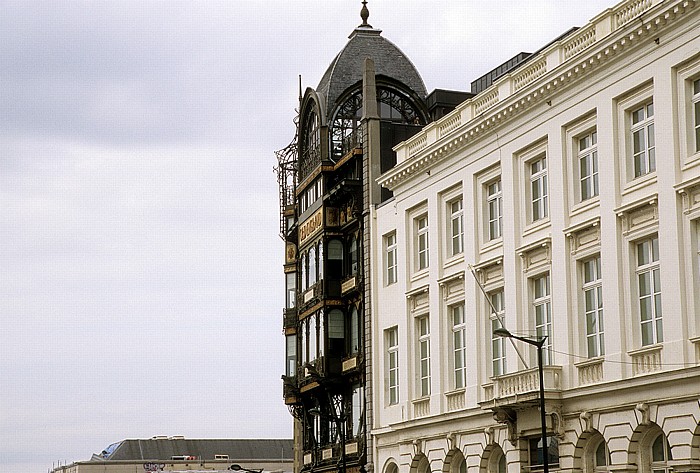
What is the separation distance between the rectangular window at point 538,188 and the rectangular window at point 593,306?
10.7ft

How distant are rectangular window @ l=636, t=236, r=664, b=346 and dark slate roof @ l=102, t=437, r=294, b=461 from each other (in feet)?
470

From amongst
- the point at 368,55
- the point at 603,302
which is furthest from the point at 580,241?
the point at 368,55

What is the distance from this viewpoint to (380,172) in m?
57.7

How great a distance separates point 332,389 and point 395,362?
6985mm

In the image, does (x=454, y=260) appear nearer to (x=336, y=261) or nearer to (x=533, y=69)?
(x=533, y=69)

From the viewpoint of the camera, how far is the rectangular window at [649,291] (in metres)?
36.6

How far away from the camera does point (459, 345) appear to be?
4928cm

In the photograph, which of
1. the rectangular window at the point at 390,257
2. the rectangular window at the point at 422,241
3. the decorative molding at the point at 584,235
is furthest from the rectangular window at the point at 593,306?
the rectangular window at the point at 390,257

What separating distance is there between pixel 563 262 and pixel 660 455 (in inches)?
274

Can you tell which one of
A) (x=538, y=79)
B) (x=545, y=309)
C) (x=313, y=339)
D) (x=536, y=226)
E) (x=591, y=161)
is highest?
(x=538, y=79)

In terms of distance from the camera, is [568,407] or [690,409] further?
[568,407]

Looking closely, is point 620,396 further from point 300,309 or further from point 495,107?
point 300,309

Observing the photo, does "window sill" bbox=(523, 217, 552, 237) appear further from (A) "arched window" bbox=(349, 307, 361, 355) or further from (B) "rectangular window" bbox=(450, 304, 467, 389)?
(A) "arched window" bbox=(349, 307, 361, 355)

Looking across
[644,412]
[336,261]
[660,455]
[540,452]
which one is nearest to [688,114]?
[644,412]
